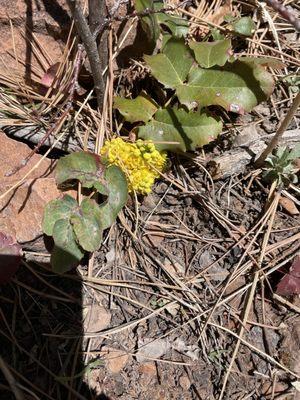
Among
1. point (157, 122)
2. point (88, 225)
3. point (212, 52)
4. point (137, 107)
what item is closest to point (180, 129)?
point (157, 122)

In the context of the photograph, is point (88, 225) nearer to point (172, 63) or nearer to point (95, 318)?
point (95, 318)

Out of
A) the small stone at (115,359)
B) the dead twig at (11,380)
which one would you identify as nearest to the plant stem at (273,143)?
the small stone at (115,359)

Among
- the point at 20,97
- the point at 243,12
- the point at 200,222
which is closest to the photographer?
the point at 200,222

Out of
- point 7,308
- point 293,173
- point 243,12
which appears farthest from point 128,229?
point 243,12

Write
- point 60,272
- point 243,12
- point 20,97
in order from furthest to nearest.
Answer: point 243,12
point 20,97
point 60,272

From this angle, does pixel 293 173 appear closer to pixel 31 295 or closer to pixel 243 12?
pixel 243 12

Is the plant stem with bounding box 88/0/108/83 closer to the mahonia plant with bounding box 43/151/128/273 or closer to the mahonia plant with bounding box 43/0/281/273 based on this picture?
the mahonia plant with bounding box 43/0/281/273

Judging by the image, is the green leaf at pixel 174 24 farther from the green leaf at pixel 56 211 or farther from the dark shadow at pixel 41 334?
the dark shadow at pixel 41 334
